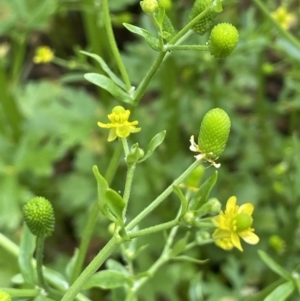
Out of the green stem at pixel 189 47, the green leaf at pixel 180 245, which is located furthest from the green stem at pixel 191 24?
the green leaf at pixel 180 245

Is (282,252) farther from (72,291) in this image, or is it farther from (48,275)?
(72,291)

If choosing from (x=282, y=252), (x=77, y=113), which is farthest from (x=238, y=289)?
(x=77, y=113)

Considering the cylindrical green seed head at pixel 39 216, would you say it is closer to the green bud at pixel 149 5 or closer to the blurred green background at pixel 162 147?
the green bud at pixel 149 5

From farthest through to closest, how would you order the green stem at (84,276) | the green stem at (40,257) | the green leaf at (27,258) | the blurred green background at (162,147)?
1. the blurred green background at (162,147)
2. the green leaf at (27,258)
3. the green stem at (40,257)
4. the green stem at (84,276)

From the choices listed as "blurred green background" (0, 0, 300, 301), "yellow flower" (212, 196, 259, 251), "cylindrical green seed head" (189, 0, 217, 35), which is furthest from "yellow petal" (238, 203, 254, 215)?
"blurred green background" (0, 0, 300, 301)

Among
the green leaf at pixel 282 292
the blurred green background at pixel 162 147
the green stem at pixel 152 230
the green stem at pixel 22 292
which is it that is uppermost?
the green stem at pixel 152 230

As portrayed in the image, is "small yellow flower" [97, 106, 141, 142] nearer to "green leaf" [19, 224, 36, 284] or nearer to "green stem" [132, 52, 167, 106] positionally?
"green stem" [132, 52, 167, 106]
